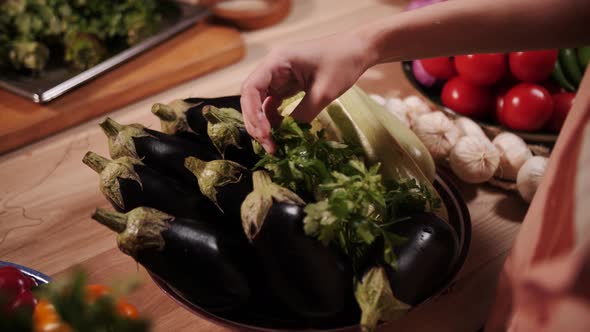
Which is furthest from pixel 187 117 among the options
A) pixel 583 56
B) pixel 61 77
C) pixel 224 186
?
pixel 583 56

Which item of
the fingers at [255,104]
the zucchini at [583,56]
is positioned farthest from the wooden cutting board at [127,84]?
the zucchini at [583,56]

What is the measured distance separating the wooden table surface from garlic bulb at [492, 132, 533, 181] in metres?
0.05

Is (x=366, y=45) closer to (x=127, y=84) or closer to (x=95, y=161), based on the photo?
(x=95, y=161)

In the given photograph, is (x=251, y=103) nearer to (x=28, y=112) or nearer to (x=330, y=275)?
(x=330, y=275)

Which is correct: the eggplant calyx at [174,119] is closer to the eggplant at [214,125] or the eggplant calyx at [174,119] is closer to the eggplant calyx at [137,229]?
the eggplant at [214,125]

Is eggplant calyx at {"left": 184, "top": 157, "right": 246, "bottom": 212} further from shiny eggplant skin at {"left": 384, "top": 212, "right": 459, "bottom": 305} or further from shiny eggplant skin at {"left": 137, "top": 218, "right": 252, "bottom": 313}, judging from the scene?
shiny eggplant skin at {"left": 384, "top": 212, "right": 459, "bottom": 305}

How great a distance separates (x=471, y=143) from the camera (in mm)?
1021

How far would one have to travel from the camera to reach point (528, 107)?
111cm

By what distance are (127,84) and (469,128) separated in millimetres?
916

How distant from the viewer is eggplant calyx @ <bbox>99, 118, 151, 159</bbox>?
852mm

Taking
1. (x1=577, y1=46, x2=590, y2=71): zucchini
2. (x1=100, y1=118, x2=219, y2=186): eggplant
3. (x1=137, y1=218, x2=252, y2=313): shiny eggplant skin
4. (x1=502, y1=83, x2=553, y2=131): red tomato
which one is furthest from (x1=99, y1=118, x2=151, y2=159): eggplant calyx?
(x1=577, y1=46, x2=590, y2=71): zucchini

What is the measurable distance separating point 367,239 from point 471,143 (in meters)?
0.48

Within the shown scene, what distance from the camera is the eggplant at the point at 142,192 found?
763mm

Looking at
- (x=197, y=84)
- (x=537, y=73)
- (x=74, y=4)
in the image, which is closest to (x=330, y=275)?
(x=537, y=73)
